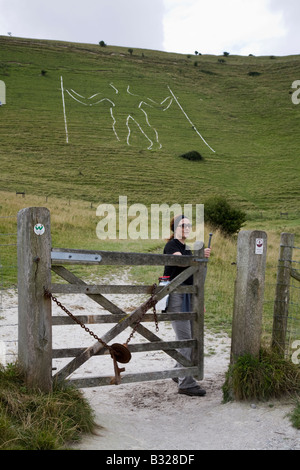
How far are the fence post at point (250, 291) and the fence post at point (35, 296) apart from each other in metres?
2.32

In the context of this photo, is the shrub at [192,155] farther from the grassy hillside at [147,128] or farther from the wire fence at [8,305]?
the wire fence at [8,305]

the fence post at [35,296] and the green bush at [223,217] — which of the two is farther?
the green bush at [223,217]

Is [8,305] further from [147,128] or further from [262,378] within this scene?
[147,128]

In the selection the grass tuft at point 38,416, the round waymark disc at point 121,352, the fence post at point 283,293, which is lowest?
the grass tuft at point 38,416

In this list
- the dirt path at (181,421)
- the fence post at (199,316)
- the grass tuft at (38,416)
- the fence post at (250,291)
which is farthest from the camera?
the fence post at (199,316)

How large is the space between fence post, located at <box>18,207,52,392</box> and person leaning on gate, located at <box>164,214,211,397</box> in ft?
6.41

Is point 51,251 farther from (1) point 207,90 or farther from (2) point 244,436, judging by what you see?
(1) point 207,90

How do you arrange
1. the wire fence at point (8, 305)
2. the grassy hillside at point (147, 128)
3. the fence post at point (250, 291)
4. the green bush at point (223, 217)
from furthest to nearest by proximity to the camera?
the grassy hillside at point (147, 128) → the green bush at point (223, 217) → the wire fence at point (8, 305) → the fence post at point (250, 291)

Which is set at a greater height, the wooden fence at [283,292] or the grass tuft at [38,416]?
the wooden fence at [283,292]

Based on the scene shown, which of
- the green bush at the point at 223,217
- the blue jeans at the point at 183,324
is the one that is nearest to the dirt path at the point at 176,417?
the blue jeans at the point at 183,324

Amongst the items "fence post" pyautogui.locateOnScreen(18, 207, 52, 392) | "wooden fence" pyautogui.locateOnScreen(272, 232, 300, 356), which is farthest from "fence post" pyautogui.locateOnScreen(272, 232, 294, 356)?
"fence post" pyautogui.locateOnScreen(18, 207, 52, 392)

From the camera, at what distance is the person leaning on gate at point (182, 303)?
6.09 m
